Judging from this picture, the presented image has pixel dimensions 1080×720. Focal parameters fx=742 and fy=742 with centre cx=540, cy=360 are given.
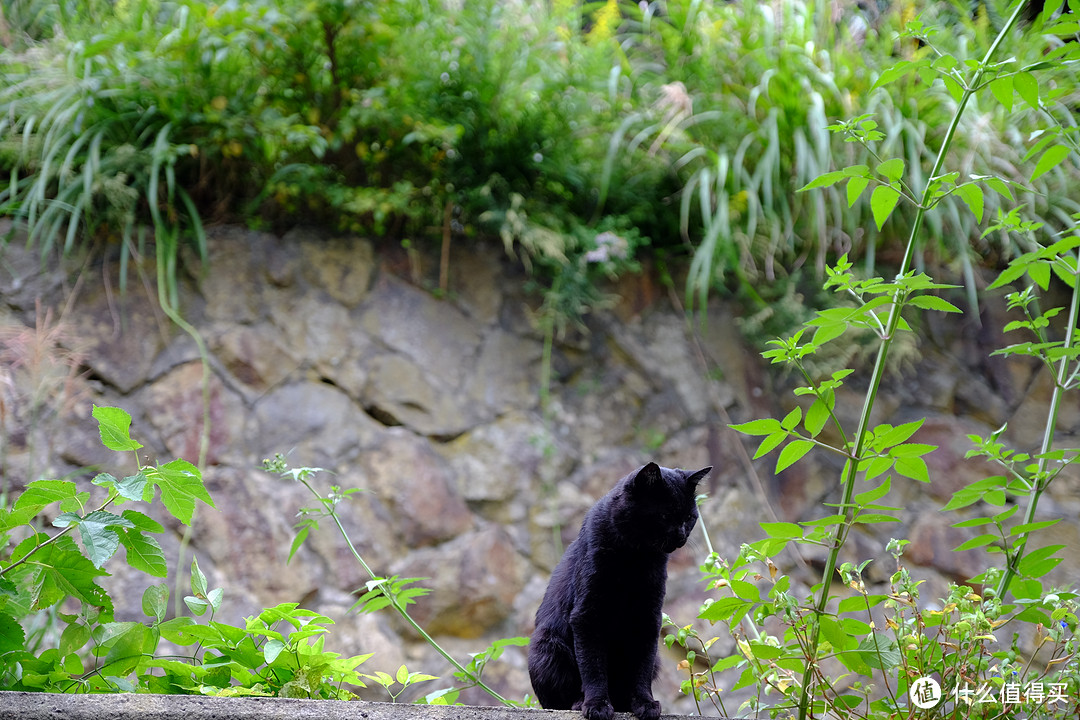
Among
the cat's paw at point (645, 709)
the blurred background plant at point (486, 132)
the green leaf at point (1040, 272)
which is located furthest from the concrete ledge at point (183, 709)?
the blurred background plant at point (486, 132)

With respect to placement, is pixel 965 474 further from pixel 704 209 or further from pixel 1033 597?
pixel 1033 597

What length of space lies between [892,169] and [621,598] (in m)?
0.74

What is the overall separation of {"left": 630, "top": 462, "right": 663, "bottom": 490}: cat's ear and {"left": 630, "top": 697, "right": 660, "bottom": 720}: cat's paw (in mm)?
315

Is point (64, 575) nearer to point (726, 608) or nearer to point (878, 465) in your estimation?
point (726, 608)

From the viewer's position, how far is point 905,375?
Result: 2.78 meters

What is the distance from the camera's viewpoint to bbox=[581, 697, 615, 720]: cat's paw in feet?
3.47

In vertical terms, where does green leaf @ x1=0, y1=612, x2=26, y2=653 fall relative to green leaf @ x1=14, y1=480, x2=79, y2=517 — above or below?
below

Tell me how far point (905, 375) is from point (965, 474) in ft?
1.33

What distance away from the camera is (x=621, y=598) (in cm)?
116

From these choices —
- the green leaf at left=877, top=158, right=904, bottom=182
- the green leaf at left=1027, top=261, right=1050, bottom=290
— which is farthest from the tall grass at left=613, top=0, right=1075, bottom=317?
the green leaf at left=877, top=158, right=904, bottom=182

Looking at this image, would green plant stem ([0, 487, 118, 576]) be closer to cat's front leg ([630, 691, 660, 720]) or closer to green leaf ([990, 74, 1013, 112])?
cat's front leg ([630, 691, 660, 720])

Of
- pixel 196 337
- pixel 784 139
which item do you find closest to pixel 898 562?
pixel 784 139

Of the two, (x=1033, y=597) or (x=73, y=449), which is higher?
(x=1033, y=597)

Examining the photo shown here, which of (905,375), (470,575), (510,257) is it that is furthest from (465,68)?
(905,375)
